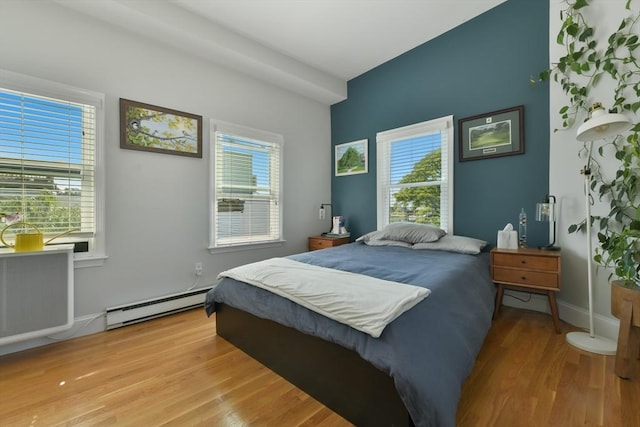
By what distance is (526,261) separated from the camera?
219 centimetres

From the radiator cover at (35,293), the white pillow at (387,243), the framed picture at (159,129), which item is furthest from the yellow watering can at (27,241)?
the white pillow at (387,243)

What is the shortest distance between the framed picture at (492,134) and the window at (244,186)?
7.41 feet

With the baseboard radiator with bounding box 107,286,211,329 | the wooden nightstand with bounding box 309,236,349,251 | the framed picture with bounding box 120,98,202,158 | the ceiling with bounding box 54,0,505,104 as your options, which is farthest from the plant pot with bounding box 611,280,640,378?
the framed picture with bounding box 120,98,202,158

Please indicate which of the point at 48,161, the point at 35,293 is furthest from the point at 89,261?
the point at 48,161

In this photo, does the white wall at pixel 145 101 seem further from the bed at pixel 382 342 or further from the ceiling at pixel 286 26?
the bed at pixel 382 342

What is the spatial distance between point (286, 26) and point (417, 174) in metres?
2.24

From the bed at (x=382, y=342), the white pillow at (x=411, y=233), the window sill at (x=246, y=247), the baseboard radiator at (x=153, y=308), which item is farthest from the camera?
the window sill at (x=246, y=247)

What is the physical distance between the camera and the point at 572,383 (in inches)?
59.9

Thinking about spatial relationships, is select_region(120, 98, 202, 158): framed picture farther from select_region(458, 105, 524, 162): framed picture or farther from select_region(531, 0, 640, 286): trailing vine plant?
select_region(531, 0, 640, 286): trailing vine plant

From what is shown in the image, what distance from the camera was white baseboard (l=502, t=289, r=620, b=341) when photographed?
6.63 feet

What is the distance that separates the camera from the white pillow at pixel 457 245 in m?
2.52

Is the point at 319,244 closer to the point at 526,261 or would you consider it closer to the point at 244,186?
the point at 244,186

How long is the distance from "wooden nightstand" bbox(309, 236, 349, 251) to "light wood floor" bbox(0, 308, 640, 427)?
6.29 ft

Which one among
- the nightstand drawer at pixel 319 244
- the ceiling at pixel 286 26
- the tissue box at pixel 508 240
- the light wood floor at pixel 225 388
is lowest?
the light wood floor at pixel 225 388
